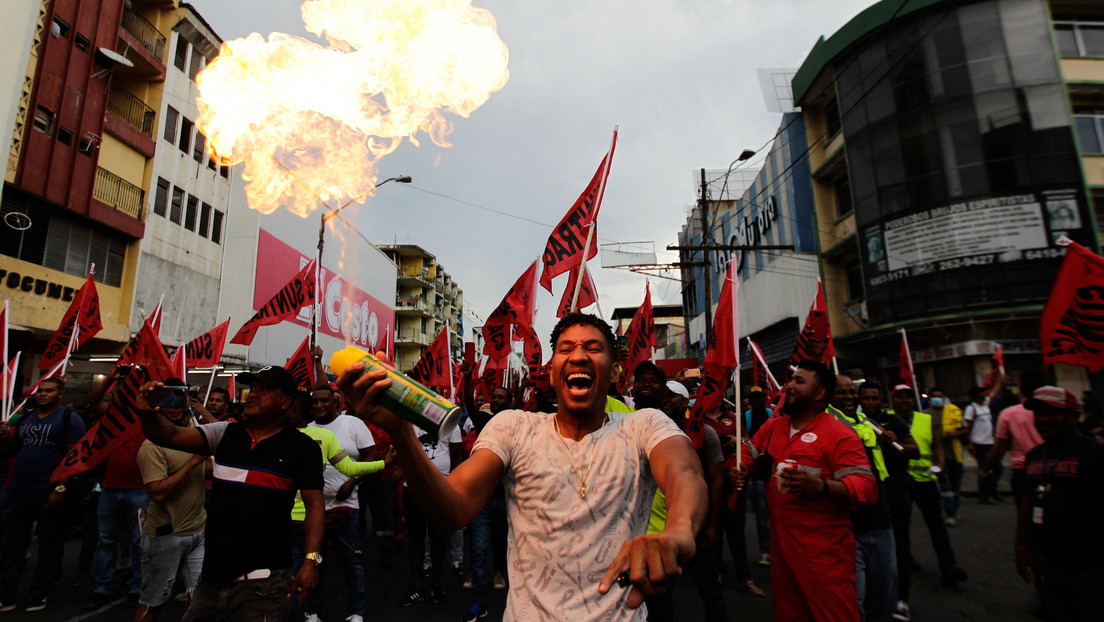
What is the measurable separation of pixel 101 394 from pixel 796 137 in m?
25.9

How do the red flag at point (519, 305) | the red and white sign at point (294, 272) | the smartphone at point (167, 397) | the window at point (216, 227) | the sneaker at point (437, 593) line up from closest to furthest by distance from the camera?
the smartphone at point (167, 397) < the sneaker at point (437, 593) < the red flag at point (519, 305) < the window at point (216, 227) < the red and white sign at point (294, 272)

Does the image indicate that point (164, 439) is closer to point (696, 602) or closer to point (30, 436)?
point (30, 436)

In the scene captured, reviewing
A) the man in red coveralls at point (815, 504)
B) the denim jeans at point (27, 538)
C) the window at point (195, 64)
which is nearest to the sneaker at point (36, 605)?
the denim jeans at point (27, 538)

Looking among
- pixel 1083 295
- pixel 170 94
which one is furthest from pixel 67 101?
pixel 1083 295

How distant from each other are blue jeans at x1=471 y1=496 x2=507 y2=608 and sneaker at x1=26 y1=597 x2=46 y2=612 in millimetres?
4369

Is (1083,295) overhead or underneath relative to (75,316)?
underneath

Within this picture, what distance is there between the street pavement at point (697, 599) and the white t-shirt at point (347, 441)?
4.24 ft

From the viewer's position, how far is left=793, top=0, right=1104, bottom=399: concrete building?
653 inches

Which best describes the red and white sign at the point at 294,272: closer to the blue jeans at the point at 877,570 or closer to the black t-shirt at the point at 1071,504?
the blue jeans at the point at 877,570

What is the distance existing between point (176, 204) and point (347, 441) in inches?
859

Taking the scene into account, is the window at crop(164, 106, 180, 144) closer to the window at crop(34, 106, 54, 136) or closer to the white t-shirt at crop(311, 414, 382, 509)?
the window at crop(34, 106, 54, 136)

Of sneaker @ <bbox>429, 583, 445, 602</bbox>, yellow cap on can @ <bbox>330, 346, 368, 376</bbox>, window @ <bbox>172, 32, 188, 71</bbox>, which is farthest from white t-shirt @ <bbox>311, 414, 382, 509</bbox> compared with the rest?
window @ <bbox>172, 32, 188, 71</bbox>

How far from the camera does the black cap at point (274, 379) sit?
146 inches

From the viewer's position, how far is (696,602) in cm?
612
